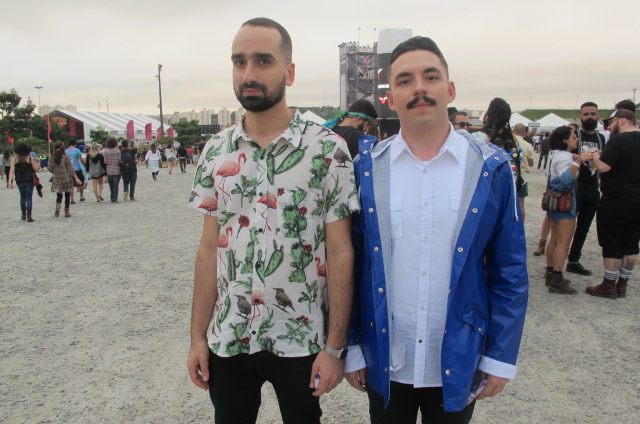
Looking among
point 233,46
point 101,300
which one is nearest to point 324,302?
point 233,46

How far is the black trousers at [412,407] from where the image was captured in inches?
73.0

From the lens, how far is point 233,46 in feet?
6.20

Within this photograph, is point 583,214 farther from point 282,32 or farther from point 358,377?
point 282,32

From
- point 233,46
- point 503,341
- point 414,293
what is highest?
point 233,46

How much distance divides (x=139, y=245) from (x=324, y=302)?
273 inches

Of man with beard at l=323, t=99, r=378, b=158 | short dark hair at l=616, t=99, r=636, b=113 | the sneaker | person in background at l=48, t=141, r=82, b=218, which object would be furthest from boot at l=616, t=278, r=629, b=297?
person in background at l=48, t=141, r=82, b=218

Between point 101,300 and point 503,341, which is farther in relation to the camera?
point 101,300

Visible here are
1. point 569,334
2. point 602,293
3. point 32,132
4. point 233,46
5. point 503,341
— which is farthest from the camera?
point 32,132

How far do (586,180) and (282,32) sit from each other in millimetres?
5414

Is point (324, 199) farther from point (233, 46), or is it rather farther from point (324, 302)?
point (233, 46)

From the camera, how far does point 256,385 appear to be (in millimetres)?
1975

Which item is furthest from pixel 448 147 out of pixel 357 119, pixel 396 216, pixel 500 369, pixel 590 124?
pixel 590 124

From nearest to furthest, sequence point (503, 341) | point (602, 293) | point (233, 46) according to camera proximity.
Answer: point (503, 341) → point (233, 46) → point (602, 293)

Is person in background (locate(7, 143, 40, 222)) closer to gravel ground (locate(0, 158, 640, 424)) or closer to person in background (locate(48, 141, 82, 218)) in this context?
person in background (locate(48, 141, 82, 218))
